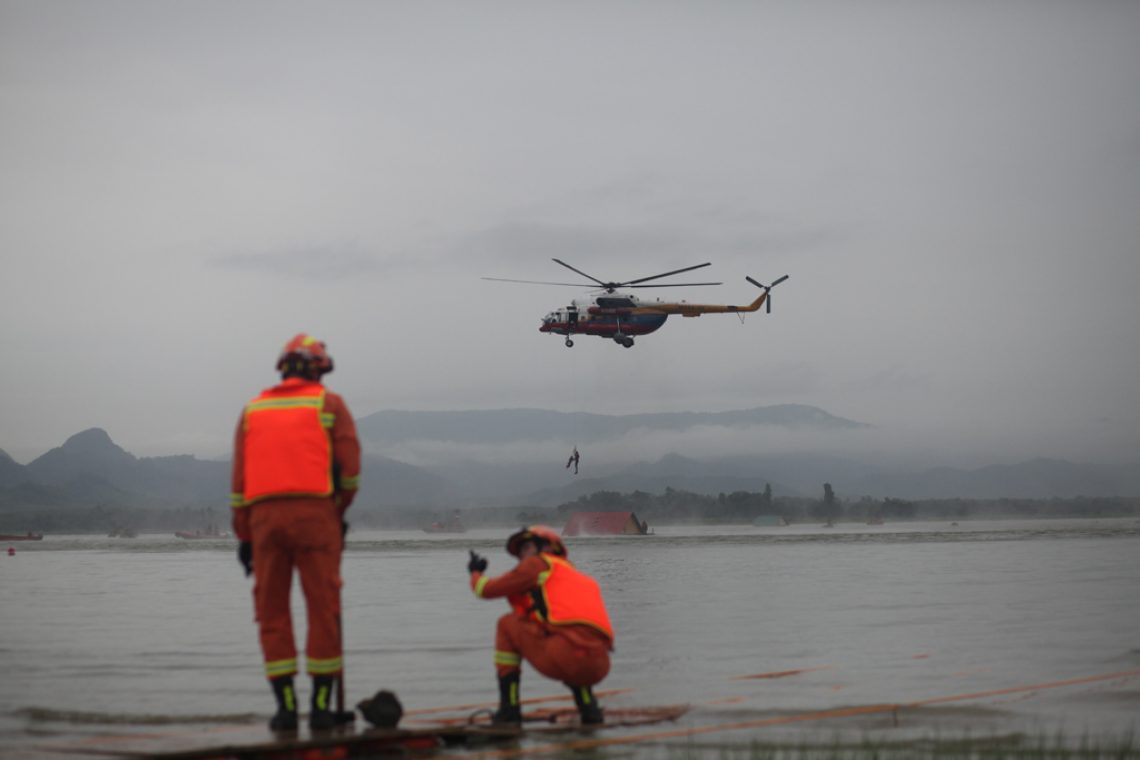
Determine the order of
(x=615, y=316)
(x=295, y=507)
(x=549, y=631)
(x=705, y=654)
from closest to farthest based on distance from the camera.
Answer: (x=295, y=507) → (x=549, y=631) → (x=705, y=654) → (x=615, y=316)

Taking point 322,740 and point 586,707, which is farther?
point 586,707

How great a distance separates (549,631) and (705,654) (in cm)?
606

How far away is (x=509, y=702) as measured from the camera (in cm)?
1019

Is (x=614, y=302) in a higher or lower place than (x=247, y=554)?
higher

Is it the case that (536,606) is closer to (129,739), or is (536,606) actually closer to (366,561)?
(129,739)

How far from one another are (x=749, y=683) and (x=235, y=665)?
5625mm

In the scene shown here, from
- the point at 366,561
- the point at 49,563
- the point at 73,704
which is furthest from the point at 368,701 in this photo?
the point at 49,563

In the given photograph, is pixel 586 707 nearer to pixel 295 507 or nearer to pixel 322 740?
pixel 322 740

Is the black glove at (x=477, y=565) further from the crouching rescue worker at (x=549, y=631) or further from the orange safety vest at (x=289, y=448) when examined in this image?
the orange safety vest at (x=289, y=448)

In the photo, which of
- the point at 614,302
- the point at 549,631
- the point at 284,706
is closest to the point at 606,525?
the point at 614,302

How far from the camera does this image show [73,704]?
11727mm

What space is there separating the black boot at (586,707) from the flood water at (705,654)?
316mm

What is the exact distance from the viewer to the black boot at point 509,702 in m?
10.1

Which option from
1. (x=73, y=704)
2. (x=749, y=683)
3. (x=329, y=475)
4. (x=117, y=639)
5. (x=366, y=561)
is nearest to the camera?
(x=329, y=475)
